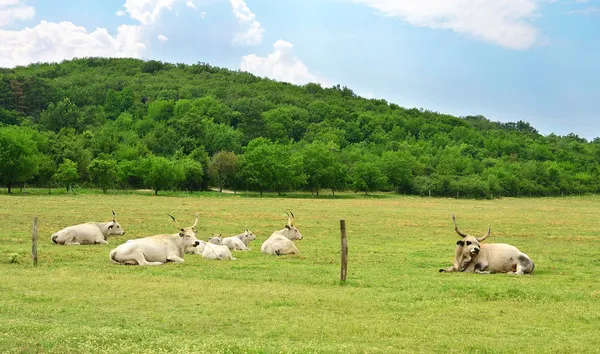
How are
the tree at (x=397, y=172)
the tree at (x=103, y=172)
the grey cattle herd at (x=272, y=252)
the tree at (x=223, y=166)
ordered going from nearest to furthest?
the grey cattle herd at (x=272, y=252), the tree at (x=103, y=172), the tree at (x=223, y=166), the tree at (x=397, y=172)

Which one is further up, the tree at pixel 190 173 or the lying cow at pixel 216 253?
the tree at pixel 190 173

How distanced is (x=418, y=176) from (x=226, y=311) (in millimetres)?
101241

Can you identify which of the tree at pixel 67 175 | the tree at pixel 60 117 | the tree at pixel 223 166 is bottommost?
the tree at pixel 67 175

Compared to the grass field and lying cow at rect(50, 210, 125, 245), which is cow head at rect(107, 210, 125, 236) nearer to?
lying cow at rect(50, 210, 125, 245)

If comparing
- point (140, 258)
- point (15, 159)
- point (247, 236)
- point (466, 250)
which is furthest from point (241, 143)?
point (466, 250)

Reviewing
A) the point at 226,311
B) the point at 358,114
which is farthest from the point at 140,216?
the point at 358,114

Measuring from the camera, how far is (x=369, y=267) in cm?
1908

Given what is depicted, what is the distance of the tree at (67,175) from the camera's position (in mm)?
72506

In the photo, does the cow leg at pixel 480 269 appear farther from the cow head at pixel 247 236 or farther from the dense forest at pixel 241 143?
the dense forest at pixel 241 143

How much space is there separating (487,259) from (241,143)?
119493mm

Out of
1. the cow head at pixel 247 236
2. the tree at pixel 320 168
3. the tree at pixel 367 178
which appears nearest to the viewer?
the cow head at pixel 247 236

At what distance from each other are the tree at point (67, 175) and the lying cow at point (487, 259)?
62.8 m

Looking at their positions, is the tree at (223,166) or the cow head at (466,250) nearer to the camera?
the cow head at (466,250)

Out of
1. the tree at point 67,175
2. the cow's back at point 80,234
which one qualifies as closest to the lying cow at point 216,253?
the cow's back at point 80,234
